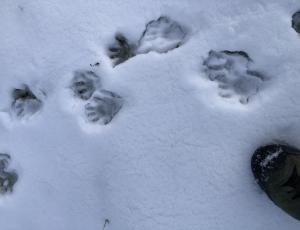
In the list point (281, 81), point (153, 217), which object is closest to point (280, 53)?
point (281, 81)

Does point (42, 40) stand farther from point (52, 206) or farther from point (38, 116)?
point (52, 206)

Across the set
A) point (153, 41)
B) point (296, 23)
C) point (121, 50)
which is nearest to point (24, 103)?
point (121, 50)

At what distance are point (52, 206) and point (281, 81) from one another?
2.62ft

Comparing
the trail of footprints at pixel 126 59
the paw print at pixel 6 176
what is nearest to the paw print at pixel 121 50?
the trail of footprints at pixel 126 59

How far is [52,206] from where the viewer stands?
4.62 ft

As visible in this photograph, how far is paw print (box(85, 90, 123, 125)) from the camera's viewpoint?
1.38m

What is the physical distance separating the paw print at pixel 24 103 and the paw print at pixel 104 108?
0.17m

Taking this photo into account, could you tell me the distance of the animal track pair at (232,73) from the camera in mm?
1313

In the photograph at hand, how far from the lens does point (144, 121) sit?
1.36 m

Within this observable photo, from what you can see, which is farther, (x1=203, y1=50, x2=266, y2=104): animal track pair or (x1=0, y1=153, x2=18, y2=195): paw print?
(x1=0, y1=153, x2=18, y2=195): paw print

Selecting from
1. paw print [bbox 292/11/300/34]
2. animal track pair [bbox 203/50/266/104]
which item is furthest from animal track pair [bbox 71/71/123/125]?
paw print [bbox 292/11/300/34]

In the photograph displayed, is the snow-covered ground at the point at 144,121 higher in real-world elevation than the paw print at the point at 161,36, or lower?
lower

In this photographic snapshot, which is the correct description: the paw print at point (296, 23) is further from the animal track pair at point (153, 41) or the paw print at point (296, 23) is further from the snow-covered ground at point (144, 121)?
the animal track pair at point (153, 41)

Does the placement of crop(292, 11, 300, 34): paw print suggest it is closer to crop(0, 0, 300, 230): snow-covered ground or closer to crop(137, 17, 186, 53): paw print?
crop(0, 0, 300, 230): snow-covered ground
